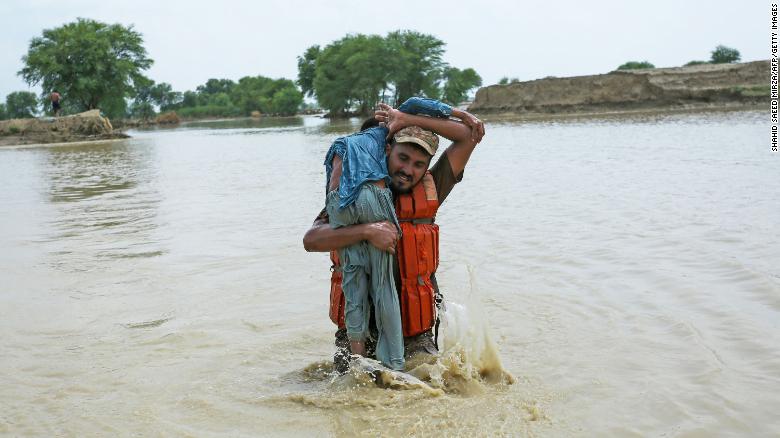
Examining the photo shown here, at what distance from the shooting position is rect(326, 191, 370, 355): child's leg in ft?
10.6

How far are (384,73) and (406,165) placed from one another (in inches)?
2178

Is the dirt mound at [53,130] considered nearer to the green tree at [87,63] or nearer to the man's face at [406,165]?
the green tree at [87,63]

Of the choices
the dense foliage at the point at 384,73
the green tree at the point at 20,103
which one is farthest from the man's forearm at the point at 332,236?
the green tree at the point at 20,103

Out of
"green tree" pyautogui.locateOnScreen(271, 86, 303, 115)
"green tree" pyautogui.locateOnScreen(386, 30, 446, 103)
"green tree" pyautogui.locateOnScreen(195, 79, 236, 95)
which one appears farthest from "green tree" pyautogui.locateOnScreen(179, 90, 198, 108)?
"green tree" pyautogui.locateOnScreen(386, 30, 446, 103)

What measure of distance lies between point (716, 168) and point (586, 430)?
9143 millimetres

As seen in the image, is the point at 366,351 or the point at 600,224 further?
the point at 600,224

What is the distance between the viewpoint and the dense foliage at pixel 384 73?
57.0 meters

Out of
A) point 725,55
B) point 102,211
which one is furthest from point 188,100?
point 102,211

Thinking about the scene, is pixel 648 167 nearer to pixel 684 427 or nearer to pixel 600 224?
pixel 600 224

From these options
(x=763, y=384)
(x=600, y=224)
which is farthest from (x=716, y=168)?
(x=763, y=384)

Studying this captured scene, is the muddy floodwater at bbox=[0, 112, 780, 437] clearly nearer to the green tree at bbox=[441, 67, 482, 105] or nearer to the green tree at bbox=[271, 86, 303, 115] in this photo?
the green tree at bbox=[441, 67, 482, 105]

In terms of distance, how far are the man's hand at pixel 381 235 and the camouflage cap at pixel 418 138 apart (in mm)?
386

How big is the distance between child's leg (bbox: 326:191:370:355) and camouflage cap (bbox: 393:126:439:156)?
384mm

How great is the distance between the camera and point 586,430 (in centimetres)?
307
